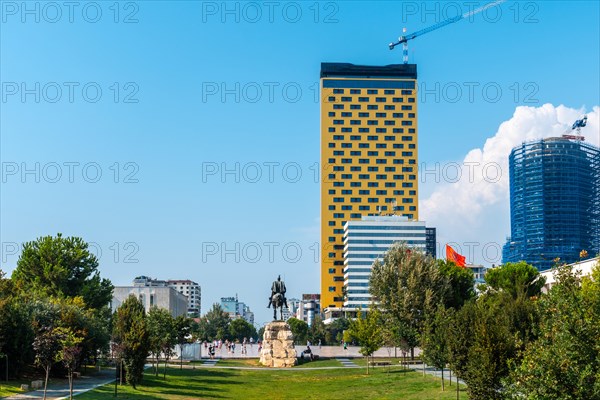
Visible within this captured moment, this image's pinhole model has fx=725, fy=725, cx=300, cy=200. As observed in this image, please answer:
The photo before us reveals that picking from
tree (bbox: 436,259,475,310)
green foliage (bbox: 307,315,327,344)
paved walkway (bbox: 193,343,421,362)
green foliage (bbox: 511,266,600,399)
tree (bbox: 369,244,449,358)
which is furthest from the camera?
green foliage (bbox: 307,315,327,344)

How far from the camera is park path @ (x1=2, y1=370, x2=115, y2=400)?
46094 mm

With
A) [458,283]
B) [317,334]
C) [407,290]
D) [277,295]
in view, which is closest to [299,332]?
[317,334]

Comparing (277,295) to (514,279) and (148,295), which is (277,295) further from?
(148,295)

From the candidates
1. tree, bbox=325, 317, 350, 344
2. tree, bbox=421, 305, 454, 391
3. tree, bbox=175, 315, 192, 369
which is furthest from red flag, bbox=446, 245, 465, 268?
tree, bbox=421, 305, 454, 391

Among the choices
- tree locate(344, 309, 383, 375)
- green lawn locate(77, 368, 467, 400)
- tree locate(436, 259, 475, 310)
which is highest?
tree locate(436, 259, 475, 310)

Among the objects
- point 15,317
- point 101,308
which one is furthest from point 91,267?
point 15,317

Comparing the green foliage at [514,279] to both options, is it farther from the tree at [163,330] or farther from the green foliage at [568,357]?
the green foliage at [568,357]

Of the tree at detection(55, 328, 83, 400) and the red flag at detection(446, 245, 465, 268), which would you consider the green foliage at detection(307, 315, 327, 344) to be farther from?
the tree at detection(55, 328, 83, 400)

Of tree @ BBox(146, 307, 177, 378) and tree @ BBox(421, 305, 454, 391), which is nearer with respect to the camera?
tree @ BBox(421, 305, 454, 391)

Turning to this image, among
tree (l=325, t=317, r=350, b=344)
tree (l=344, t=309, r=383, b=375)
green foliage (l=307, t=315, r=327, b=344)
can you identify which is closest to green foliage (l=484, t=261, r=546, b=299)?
tree (l=344, t=309, r=383, b=375)

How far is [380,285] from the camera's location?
83.2 meters

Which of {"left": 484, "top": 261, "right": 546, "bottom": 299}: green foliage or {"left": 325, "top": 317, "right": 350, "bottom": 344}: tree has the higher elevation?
{"left": 484, "top": 261, "right": 546, "bottom": 299}: green foliage

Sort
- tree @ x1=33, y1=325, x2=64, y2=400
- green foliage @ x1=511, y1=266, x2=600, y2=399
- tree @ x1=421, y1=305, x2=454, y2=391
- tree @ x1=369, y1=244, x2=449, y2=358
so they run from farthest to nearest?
tree @ x1=369, y1=244, x2=449, y2=358 < tree @ x1=421, y1=305, x2=454, y2=391 < tree @ x1=33, y1=325, x2=64, y2=400 < green foliage @ x1=511, y1=266, x2=600, y2=399

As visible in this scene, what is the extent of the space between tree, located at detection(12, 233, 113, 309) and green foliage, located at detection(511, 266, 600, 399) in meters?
64.0
